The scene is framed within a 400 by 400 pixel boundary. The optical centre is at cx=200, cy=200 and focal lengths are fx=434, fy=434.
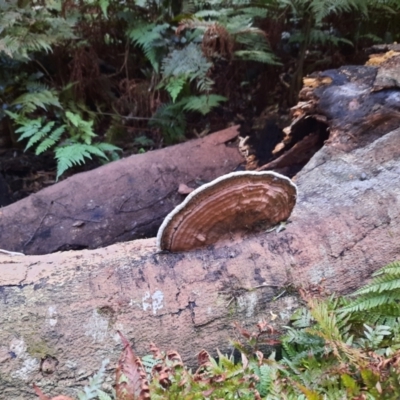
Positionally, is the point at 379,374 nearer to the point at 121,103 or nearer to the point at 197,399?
the point at 197,399

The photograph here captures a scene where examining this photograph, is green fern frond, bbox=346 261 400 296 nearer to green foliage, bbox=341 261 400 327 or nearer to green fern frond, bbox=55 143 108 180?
green foliage, bbox=341 261 400 327

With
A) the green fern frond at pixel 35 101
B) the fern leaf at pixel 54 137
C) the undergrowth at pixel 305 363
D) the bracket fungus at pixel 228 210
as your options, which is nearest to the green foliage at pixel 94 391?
the undergrowth at pixel 305 363

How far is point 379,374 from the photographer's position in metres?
1.57

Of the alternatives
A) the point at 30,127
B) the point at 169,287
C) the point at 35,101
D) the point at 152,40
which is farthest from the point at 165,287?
the point at 152,40

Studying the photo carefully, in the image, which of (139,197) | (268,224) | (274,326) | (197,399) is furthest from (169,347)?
(139,197)

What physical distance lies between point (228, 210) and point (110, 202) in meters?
1.55

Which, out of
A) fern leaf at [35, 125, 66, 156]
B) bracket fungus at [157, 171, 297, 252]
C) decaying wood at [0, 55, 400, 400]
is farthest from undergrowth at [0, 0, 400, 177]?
bracket fungus at [157, 171, 297, 252]

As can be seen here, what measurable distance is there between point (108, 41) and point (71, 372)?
13.4 ft

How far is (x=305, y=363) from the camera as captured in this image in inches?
73.7

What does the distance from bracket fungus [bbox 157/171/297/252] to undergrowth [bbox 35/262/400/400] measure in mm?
426

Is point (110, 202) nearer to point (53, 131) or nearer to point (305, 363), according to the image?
point (53, 131)

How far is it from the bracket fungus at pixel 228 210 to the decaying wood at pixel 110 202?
1191mm

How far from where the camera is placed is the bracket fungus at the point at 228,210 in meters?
1.92

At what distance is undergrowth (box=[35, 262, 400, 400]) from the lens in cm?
158
